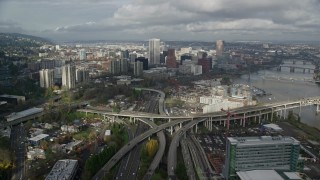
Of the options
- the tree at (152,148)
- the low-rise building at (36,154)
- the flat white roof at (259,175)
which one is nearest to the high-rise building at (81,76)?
the low-rise building at (36,154)

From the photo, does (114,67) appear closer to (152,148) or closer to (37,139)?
(37,139)

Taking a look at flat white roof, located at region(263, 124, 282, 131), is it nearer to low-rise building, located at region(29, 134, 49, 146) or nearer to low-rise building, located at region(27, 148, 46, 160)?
low-rise building, located at region(29, 134, 49, 146)

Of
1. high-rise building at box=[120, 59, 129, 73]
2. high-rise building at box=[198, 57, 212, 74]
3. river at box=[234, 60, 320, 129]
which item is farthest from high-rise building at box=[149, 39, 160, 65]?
river at box=[234, 60, 320, 129]

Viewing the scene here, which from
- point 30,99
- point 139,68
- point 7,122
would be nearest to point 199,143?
point 7,122

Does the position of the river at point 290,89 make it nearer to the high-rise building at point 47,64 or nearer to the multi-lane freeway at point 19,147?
the multi-lane freeway at point 19,147

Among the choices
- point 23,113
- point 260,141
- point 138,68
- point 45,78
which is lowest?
point 23,113

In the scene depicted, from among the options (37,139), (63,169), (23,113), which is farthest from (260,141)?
(23,113)
